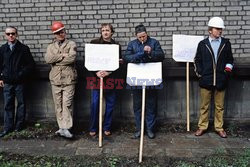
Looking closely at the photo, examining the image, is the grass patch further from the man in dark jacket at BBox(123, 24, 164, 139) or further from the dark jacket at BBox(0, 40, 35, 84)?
the dark jacket at BBox(0, 40, 35, 84)

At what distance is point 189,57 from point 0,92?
3.51 m

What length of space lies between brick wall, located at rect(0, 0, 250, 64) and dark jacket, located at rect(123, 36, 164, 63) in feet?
2.20

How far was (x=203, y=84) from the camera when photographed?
16.8ft

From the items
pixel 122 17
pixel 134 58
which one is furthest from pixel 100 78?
pixel 122 17

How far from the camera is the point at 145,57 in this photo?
15.9 feet

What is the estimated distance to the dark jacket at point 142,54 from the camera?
4824 millimetres

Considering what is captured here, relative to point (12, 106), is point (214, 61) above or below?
above

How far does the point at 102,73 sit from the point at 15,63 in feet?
4.97

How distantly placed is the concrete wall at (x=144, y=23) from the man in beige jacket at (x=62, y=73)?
0.52 metres

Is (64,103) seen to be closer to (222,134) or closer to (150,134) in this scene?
(150,134)

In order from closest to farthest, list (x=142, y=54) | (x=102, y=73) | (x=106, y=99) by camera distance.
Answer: (x=142, y=54), (x=102, y=73), (x=106, y=99)

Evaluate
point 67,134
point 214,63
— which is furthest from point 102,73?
point 214,63

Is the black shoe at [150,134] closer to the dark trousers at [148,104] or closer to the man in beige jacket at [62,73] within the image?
the dark trousers at [148,104]

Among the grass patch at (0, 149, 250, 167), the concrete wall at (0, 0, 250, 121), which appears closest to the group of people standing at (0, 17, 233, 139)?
the concrete wall at (0, 0, 250, 121)
